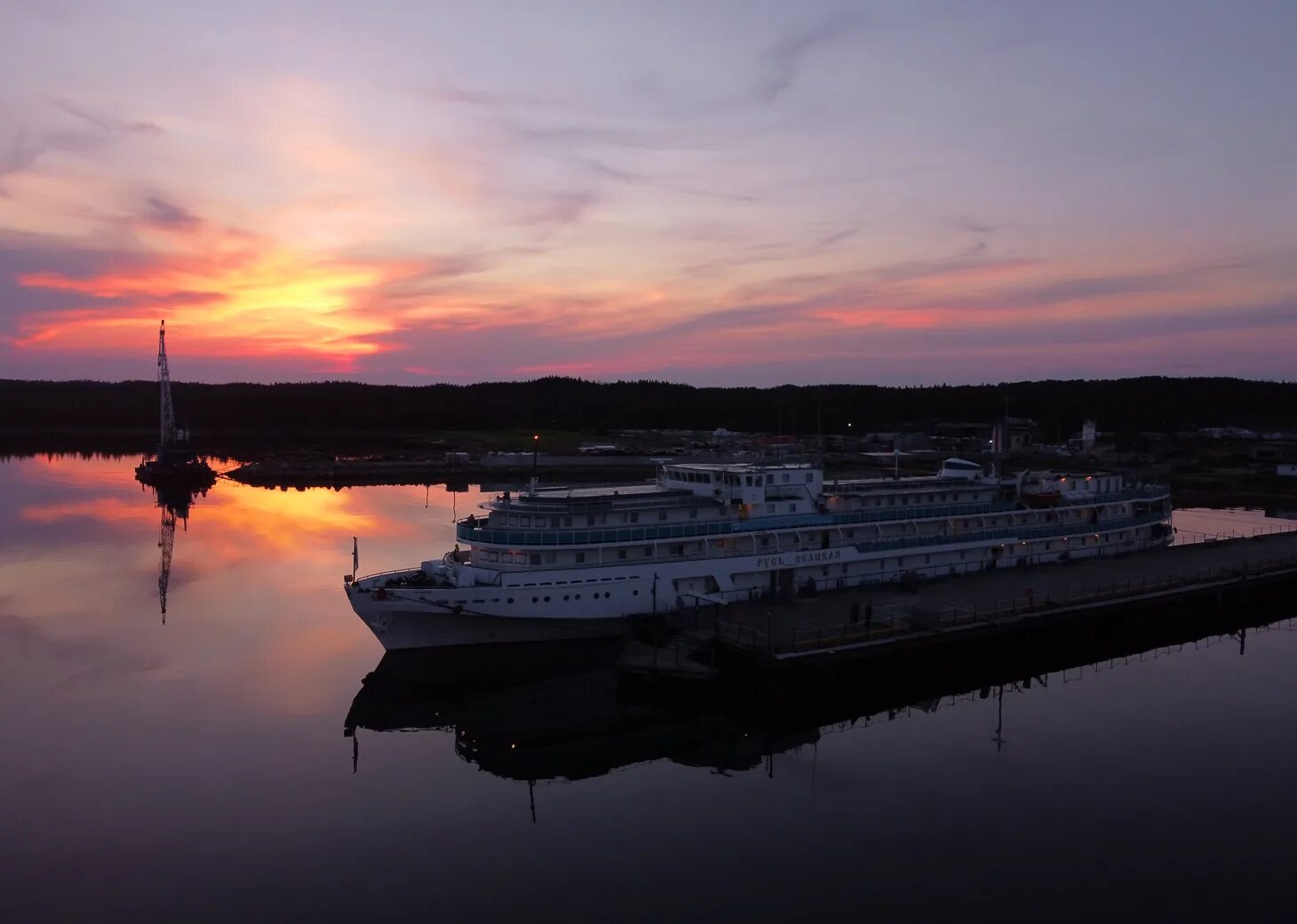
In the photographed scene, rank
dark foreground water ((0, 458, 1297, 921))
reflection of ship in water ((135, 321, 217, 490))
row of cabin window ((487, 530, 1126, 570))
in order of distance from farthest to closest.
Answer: reflection of ship in water ((135, 321, 217, 490))
row of cabin window ((487, 530, 1126, 570))
dark foreground water ((0, 458, 1297, 921))

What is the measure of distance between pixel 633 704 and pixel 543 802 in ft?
22.8

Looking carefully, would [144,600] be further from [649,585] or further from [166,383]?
[166,383]

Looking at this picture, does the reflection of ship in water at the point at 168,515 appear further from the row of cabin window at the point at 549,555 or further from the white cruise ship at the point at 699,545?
the row of cabin window at the point at 549,555

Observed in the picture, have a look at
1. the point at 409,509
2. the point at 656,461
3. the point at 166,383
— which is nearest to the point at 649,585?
the point at 409,509

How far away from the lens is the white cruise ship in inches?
1341

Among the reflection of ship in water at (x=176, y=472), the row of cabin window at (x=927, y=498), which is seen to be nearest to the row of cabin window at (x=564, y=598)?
the row of cabin window at (x=927, y=498)

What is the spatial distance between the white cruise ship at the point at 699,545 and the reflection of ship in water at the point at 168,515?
1897 cm

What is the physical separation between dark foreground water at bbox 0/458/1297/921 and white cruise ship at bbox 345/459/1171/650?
8.89 ft

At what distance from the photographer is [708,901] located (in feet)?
65.7

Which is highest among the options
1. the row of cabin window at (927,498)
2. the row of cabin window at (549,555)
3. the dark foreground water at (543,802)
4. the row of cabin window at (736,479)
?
the row of cabin window at (736,479)

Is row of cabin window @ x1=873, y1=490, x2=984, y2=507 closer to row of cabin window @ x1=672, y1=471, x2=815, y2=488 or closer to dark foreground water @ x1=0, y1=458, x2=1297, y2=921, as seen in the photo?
row of cabin window @ x1=672, y1=471, x2=815, y2=488

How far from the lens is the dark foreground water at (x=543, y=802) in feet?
66.3

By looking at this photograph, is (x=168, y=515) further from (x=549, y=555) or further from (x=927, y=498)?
(x=927, y=498)

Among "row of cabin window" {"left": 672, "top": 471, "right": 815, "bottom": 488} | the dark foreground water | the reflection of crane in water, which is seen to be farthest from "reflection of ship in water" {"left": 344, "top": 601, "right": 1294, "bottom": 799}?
the reflection of crane in water
